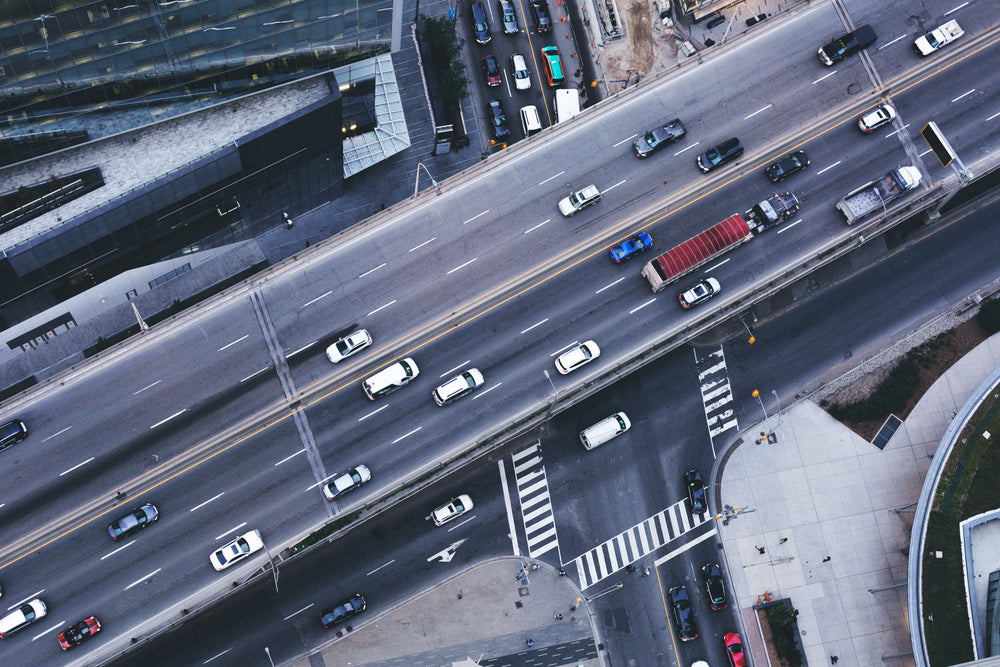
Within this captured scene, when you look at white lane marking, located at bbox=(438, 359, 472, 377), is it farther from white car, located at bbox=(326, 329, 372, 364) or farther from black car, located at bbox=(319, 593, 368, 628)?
black car, located at bbox=(319, 593, 368, 628)

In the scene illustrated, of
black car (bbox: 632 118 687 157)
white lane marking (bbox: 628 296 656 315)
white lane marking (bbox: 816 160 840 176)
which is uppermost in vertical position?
black car (bbox: 632 118 687 157)

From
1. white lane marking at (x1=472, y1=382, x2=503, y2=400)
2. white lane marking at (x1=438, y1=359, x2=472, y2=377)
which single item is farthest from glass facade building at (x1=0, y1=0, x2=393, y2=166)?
white lane marking at (x1=472, y1=382, x2=503, y2=400)

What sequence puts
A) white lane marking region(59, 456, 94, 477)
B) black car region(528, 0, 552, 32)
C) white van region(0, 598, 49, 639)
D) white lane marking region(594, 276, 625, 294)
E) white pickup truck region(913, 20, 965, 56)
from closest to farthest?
1. white van region(0, 598, 49, 639)
2. white lane marking region(59, 456, 94, 477)
3. white lane marking region(594, 276, 625, 294)
4. white pickup truck region(913, 20, 965, 56)
5. black car region(528, 0, 552, 32)

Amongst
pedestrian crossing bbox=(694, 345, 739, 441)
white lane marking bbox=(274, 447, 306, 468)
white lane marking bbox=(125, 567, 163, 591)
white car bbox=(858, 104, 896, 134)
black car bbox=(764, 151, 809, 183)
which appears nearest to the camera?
white lane marking bbox=(125, 567, 163, 591)

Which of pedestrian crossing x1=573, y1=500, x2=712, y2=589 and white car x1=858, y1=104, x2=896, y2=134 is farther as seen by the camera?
white car x1=858, y1=104, x2=896, y2=134

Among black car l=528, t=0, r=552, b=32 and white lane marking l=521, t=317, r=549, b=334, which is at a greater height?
black car l=528, t=0, r=552, b=32

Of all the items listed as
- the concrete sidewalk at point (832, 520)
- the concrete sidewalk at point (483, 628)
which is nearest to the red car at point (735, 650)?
the concrete sidewalk at point (832, 520)

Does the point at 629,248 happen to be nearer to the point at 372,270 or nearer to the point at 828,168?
the point at 828,168
